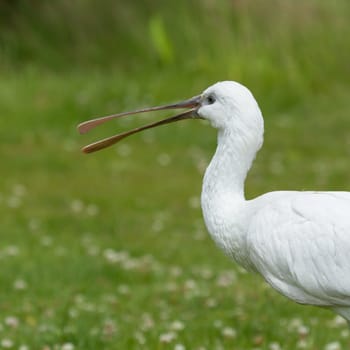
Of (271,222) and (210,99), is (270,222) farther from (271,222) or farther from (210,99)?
(210,99)

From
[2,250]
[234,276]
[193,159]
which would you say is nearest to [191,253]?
[234,276]

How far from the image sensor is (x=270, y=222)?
471 cm

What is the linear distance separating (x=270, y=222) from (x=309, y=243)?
19 cm

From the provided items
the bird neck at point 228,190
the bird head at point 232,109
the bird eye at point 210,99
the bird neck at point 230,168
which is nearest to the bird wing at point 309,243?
the bird neck at point 228,190

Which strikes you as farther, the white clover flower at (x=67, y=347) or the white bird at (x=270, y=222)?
the white clover flower at (x=67, y=347)

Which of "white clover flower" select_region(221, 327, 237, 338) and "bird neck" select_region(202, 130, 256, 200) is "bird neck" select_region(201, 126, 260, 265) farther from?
"white clover flower" select_region(221, 327, 237, 338)

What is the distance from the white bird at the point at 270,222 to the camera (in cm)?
466

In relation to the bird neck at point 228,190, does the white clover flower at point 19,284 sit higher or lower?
lower

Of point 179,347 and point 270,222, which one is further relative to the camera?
point 179,347

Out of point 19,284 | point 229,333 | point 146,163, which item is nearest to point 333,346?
point 229,333

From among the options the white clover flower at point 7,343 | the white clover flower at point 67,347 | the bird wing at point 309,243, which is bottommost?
the white clover flower at point 67,347

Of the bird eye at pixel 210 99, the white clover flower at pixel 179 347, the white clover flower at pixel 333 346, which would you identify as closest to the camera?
the bird eye at pixel 210 99

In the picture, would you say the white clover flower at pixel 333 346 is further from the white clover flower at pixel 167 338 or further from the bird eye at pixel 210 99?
the bird eye at pixel 210 99

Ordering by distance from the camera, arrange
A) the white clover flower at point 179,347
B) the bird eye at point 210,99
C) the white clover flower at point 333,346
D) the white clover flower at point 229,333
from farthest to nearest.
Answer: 1. the white clover flower at point 229,333
2. the white clover flower at point 333,346
3. the white clover flower at point 179,347
4. the bird eye at point 210,99
